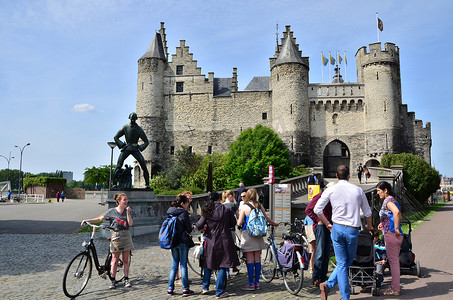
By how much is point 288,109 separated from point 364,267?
128 feet

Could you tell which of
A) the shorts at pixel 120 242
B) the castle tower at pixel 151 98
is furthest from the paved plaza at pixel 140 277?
the castle tower at pixel 151 98

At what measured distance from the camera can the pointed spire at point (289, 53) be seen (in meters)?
44.2

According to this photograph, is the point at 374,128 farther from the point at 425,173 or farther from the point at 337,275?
the point at 337,275

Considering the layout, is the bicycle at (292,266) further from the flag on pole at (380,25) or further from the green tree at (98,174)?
the green tree at (98,174)

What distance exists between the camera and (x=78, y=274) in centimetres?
557

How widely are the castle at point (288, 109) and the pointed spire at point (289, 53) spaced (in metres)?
0.13

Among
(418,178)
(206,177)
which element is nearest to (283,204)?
(418,178)

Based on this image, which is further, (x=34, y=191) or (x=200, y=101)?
(x=34, y=191)

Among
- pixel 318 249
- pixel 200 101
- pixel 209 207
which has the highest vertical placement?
pixel 200 101

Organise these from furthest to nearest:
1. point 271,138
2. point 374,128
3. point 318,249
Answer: point 374,128
point 271,138
point 318,249

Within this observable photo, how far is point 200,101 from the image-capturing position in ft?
157

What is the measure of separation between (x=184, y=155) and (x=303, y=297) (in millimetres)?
39475

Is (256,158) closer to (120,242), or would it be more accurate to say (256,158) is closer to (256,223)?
(256,223)

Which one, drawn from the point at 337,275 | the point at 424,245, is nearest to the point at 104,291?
the point at 337,275
